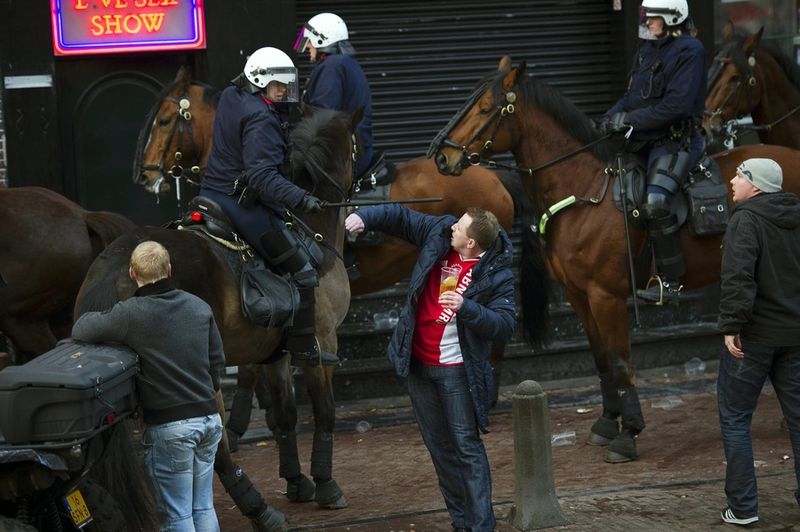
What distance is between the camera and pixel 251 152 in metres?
8.13

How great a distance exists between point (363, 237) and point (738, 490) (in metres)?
4.19

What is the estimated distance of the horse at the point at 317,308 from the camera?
7.61 meters

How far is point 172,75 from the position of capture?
41.4 feet

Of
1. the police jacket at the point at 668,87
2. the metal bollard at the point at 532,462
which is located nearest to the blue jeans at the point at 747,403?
the metal bollard at the point at 532,462

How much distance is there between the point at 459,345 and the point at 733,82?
524 cm

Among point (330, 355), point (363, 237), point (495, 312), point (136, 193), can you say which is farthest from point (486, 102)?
point (136, 193)

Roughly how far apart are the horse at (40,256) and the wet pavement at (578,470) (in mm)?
1818

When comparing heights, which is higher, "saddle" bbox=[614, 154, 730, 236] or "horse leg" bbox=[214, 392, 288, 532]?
"saddle" bbox=[614, 154, 730, 236]

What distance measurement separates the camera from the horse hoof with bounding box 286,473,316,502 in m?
8.86

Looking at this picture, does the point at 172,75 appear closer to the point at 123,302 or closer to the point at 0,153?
the point at 0,153

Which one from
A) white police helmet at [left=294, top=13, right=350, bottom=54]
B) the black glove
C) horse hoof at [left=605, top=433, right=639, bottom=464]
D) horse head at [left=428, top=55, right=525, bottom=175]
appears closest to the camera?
the black glove

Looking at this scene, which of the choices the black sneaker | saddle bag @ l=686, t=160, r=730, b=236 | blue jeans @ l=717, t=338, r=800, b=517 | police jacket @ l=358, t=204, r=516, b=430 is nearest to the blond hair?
police jacket @ l=358, t=204, r=516, b=430

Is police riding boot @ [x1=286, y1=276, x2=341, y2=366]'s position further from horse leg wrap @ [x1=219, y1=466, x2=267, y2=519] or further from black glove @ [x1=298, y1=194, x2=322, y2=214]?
horse leg wrap @ [x1=219, y1=466, x2=267, y2=519]

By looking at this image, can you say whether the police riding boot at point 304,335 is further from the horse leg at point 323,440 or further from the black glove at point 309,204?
the black glove at point 309,204
